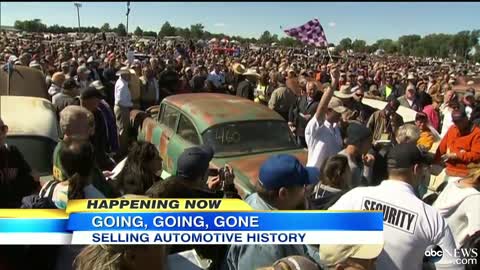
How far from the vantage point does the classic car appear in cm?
516

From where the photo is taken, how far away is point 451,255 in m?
2.63

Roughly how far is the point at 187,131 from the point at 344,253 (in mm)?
4858

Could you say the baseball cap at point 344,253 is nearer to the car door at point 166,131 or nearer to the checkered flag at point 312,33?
the car door at point 166,131

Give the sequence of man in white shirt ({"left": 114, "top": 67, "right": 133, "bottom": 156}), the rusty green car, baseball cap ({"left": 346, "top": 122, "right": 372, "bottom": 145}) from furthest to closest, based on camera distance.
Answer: man in white shirt ({"left": 114, "top": 67, "right": 133, "bottom": 156}) → the rusty green car → baseball cap ({"left": 346, "top": 122, "right": 372, "bottom": 145})

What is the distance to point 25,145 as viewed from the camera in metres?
5.22

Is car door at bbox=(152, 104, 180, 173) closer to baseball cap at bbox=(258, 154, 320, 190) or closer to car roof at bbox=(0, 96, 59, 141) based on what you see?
car roof at bbox=(0, 96, 59, 141)

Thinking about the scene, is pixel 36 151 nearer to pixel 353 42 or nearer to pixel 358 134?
pixel 358 134

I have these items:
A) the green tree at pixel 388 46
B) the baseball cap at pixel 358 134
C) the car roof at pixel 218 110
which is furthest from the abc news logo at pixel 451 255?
the green tree at pixel 388 46

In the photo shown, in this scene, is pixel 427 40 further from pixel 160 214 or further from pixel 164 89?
pixel 160 214

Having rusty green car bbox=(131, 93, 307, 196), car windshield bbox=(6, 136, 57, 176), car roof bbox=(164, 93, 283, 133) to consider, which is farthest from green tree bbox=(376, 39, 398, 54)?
car windshield bbox=(6, 136, 57, 176)

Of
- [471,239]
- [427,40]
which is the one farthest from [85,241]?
[427,40]

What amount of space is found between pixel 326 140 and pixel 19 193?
3.23 m

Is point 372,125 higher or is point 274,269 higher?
point 274,269

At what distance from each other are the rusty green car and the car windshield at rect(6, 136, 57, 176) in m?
1.84
